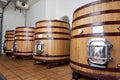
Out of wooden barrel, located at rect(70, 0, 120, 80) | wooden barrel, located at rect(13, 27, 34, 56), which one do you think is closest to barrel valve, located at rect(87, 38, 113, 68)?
wooden barrel, located at rect(70, 0, 120, 80)

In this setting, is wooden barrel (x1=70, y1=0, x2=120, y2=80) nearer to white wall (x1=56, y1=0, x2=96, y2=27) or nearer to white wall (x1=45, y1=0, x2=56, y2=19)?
white wall (x1=56, y1=0, x2=96, y2=27)

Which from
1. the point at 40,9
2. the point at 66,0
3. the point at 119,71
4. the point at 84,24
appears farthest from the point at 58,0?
the point at 119,71

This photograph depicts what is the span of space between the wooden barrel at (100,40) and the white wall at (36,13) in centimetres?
296

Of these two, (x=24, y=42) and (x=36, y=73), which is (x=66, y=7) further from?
(x=36, y=73)

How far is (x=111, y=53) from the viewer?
4.27 feet

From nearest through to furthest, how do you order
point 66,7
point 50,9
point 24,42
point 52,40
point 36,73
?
point 36,73 → point 52,40 → point 24,42 → point 66,7 → point 50,9

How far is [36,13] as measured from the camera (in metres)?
4.84

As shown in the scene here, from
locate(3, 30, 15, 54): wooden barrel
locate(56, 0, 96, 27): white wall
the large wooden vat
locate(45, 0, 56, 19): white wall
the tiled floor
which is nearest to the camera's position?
the tiled floor

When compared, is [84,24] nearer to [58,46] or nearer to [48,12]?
[58,46]

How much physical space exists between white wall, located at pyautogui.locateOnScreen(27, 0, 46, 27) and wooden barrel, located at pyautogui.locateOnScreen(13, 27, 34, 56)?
3.51 ft

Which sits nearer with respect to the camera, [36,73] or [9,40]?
[36,73]

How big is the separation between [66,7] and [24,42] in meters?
1.64

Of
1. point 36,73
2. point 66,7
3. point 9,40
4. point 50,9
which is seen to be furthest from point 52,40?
point 9,40

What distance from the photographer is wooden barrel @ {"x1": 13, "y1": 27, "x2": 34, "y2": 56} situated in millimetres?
3422
